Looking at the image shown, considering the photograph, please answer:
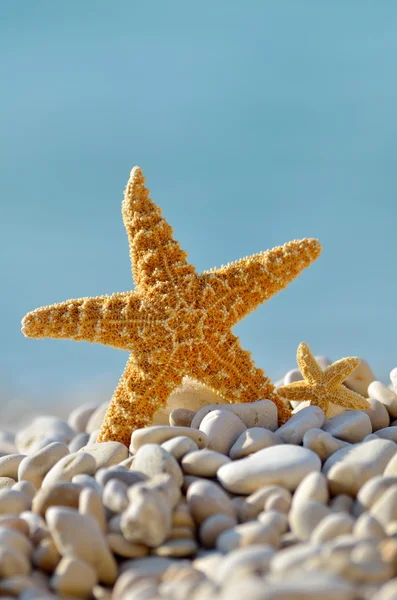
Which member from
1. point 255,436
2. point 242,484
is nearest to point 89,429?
point 255,436

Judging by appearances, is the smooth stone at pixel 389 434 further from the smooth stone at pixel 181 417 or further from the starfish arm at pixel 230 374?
the smooth stone at pixel 181 417

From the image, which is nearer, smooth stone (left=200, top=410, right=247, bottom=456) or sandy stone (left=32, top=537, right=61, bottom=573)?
sandy stone (left=32, top=537, right=61, bottom=573)

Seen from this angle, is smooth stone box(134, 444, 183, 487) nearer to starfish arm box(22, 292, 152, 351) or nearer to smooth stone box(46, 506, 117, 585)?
smooth stone box(46, 506, 117, 585)

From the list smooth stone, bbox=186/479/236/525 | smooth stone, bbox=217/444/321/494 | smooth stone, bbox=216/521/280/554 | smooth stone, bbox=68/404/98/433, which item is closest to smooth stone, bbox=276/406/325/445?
smooth stone, bbox=217/444/321/494

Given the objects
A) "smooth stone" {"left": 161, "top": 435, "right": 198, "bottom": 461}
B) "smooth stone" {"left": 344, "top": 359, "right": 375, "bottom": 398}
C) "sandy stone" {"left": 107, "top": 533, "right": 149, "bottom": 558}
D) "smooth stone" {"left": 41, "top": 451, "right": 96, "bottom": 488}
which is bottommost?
"sandy stone" {"left": 107, "top": 533, "right": 149, "bottom": 558}

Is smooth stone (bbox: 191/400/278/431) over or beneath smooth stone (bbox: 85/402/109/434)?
beneath

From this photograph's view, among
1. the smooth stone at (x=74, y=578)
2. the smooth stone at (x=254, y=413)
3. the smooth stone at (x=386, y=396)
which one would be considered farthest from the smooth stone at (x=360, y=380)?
the smooth stone at (x=74, y=578)

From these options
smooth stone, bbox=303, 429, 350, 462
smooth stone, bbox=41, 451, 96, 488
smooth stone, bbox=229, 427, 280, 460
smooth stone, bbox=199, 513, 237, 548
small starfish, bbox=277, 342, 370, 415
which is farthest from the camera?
small starfish, bbox=277, 342, 370, 415
